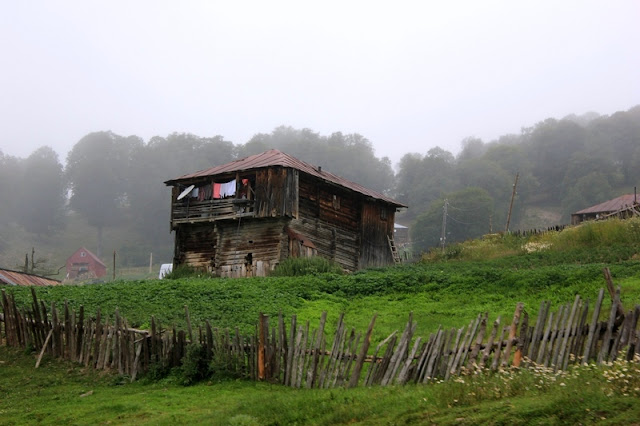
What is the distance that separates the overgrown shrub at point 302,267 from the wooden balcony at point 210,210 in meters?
4.82

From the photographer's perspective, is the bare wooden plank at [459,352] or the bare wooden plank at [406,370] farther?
the bare wooden plank at [406,370]

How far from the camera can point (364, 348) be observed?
11875 mm

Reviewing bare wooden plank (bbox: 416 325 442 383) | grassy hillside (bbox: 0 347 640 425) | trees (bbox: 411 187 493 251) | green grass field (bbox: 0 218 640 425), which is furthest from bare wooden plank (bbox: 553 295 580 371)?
trees (bbox: 411 187 493 251)

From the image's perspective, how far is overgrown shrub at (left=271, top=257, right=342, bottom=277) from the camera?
31594 mm

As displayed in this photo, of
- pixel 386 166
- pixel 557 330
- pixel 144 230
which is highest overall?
pixel 386 166

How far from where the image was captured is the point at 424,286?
24.5 metres

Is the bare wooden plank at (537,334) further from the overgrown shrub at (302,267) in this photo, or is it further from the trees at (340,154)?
the trees at (340,154)

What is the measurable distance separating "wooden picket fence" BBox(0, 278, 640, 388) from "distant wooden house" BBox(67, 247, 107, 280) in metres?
80.9

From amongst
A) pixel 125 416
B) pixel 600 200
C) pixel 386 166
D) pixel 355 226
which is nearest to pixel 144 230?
pixel 386 166

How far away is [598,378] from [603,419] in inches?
68.0

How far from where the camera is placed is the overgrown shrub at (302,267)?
31.6 m

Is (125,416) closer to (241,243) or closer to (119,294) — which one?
(119,294)

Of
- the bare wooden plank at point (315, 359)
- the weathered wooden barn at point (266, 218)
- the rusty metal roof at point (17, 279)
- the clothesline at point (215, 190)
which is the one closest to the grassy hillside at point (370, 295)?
the bare wooden plank at point (315, 359)

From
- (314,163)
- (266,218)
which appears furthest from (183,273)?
(314,163)
